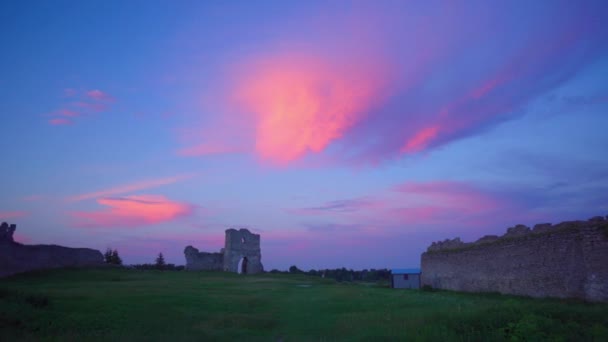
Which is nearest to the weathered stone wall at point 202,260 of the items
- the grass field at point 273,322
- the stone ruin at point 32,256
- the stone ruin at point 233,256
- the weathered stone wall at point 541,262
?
the stone ruin at point 233,256

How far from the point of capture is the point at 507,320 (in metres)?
10.4

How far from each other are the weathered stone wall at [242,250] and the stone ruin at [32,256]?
647 inches

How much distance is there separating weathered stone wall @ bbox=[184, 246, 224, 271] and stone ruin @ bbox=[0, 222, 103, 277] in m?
12.3

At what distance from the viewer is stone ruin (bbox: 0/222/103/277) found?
115ft

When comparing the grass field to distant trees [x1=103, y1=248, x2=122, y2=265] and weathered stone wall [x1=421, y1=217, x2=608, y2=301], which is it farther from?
distant trees [x1=103, y1=248, x2=122, y2=265]

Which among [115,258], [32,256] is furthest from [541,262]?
[115,258]

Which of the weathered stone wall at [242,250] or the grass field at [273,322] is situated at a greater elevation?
the weathered stone wall at [242,250]

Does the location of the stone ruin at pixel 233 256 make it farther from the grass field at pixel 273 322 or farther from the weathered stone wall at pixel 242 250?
the grass field at pixel 273 322

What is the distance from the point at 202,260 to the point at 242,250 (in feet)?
17.8

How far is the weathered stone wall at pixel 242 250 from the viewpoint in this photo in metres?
55.3

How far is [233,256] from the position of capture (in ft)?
181

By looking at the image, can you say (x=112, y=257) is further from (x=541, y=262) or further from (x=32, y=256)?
(x=541, y=262)

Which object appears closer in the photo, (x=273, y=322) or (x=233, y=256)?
(x=273, y=322)

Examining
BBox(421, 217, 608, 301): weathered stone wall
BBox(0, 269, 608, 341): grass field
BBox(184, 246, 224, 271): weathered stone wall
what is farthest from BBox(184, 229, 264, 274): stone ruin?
BBox(0, 269, 608, 341): grass field
